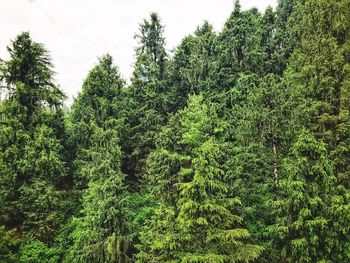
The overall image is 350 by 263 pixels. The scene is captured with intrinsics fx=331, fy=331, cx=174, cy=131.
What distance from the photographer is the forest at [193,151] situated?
16.5 meters

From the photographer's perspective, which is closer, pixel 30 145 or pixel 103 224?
pixel 103 224

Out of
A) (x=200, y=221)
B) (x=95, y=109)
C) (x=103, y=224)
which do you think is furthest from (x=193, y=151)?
(x=95, y=109)

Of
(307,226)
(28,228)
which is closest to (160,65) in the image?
(28,228)

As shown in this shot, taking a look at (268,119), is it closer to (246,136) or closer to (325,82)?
(246,136)

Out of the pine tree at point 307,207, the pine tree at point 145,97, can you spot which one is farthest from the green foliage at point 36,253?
the pine tree at point 307,207

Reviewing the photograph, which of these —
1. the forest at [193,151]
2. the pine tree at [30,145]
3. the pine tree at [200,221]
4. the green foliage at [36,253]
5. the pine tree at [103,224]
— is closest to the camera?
the pine tree at [200,221]

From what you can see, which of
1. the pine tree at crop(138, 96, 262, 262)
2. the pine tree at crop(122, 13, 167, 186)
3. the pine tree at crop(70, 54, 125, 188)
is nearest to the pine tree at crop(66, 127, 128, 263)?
the pine tree at crop(138, 96, 262, 262)

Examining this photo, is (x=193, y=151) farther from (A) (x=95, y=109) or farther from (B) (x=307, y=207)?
(A) (x=95, y=109)

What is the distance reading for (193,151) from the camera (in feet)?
62.5

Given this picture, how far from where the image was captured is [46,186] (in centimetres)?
2264

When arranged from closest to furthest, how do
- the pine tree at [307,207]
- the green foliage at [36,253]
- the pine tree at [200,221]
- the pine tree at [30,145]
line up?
1. the pine tree at [200,221]
2. the pine tree at [307,207]
3. the green foliage at [36,253]
4. the pine tree at [30,145]

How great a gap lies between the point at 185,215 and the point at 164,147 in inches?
188

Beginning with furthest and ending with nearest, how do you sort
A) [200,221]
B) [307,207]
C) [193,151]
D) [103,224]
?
[103,224] → [193,151] → [307,207] → [200,221]

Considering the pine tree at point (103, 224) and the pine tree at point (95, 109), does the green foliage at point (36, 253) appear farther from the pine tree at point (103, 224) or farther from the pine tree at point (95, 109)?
the pine tree at point (95, 109)
